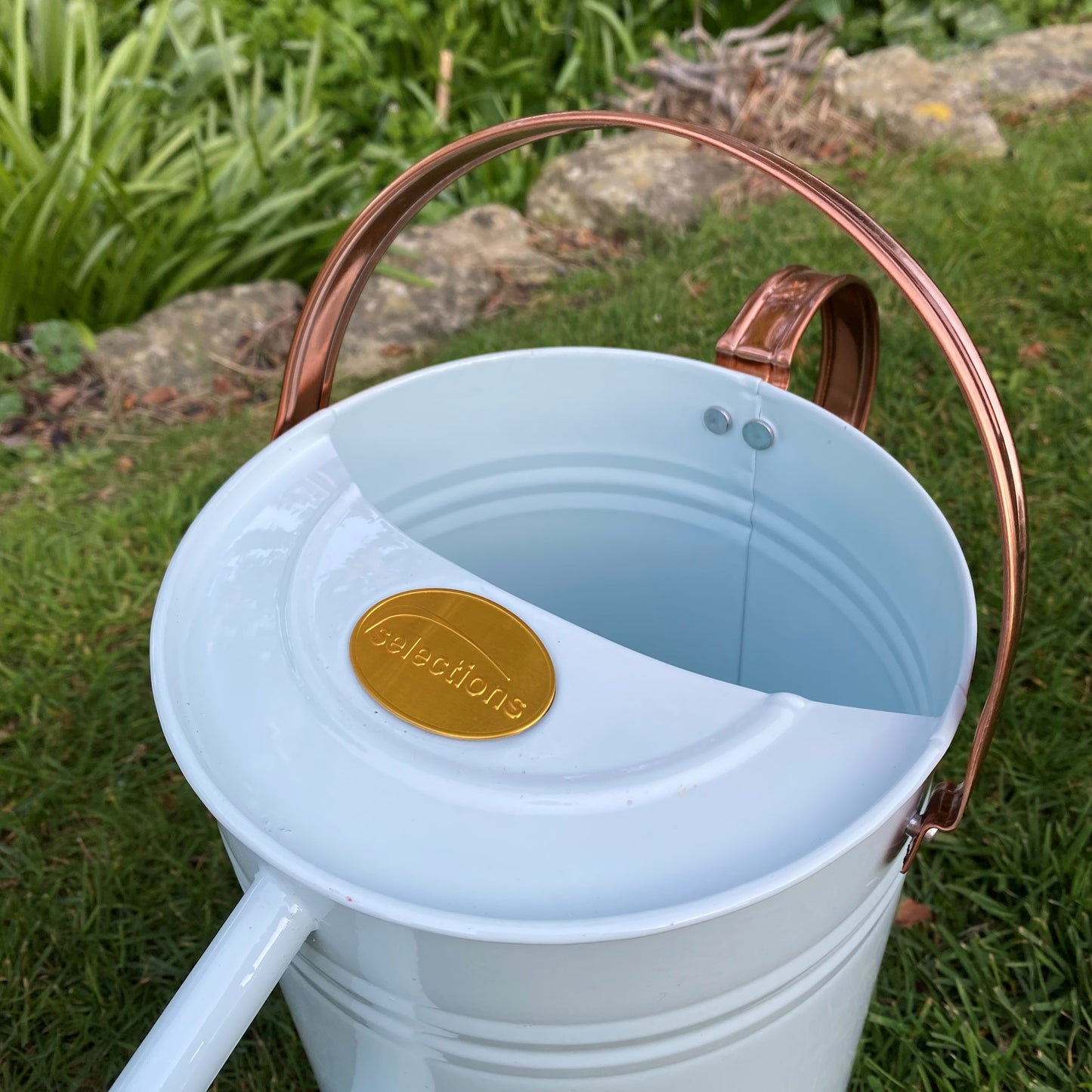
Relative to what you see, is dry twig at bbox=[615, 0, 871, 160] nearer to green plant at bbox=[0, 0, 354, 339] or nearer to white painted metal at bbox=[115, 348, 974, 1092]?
green plant at bbox=[0, 0, 354, 339]

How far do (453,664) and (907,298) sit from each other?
1.67ft

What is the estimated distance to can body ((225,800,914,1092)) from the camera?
63 centimetres

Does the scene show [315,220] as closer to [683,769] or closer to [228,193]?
[228,193]

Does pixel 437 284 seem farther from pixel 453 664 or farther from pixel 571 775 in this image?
pixel 571 775

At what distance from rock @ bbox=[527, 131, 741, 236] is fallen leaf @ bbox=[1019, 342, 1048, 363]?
3.52ft

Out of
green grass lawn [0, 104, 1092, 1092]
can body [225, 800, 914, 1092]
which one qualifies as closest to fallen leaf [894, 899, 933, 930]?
green grass lawn [0, 104, 1092, 1092]

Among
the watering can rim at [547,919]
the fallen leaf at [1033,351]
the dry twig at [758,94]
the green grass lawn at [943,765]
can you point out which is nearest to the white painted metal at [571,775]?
the watering can rim at [547,919]

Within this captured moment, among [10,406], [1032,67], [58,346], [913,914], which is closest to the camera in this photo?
[913,914]

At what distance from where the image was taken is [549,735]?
0.76 metres

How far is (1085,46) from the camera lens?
3473mm

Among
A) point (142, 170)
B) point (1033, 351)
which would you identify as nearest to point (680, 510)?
point (1033, 351)

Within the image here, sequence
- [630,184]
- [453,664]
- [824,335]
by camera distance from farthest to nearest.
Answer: [630,184], [824,335], [453,664]

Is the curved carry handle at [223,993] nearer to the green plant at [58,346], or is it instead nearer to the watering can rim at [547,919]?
the watering can rim at [547,919]

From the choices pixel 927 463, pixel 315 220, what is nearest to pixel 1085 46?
pixel 927 463
